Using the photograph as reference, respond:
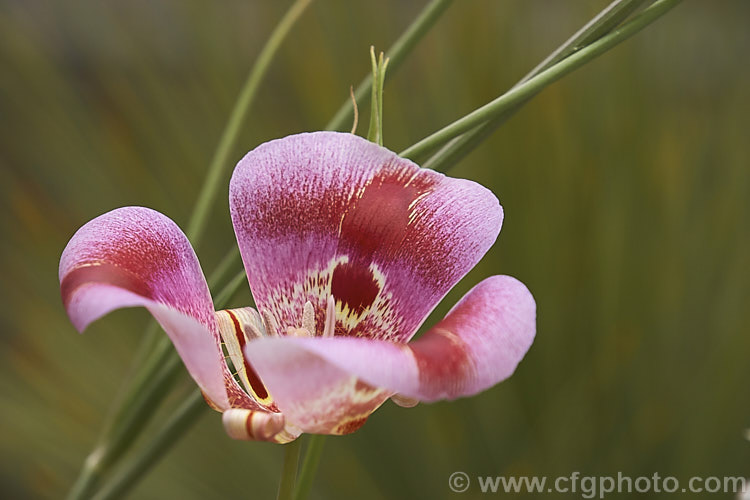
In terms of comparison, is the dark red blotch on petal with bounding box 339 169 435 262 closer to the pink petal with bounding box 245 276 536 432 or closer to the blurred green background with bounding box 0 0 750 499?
the pink petal with bounding box 245 276 536 432

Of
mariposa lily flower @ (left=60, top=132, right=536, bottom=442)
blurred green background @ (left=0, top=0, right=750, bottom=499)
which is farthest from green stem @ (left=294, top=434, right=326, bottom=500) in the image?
blurred green background @ (left=0, top=0, right=750, bottom=499)

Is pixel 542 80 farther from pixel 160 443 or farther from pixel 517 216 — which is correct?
pixel 517 216

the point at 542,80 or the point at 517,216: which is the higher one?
the point at 542,80

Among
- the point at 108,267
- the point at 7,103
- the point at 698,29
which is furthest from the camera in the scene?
the point at 7,103

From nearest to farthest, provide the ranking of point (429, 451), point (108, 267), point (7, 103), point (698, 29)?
point (108, 267)
point (429, 451)
point (698, 29)
point (7, 103)

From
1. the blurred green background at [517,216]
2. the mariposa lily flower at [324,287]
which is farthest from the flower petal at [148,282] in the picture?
the blurred green background at [517,216]

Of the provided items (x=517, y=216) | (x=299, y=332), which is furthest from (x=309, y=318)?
(x=517, y=216)

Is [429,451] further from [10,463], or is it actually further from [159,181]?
[10,463]

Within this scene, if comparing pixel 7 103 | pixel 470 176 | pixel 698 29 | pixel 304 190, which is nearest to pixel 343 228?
pixel 304 190

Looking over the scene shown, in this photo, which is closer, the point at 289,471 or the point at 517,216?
the point at 289,471
